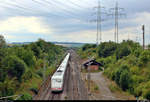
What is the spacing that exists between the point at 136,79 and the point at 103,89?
210 inches

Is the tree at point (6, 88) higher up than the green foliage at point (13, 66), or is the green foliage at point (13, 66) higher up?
the green foliage at point (13, 66)

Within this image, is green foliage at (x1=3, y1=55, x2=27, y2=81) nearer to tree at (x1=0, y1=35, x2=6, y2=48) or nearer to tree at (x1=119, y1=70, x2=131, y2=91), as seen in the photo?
tree at (x1=0, y1=35, x2=6, y2=48)

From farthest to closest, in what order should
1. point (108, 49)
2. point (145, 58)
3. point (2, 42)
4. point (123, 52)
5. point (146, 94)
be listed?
point (108, 49)
point (123, 52)
point (145, 58)
point (2, 42)
point (146, 94)

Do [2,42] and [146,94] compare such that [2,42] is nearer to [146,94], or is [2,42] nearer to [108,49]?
[146,94]

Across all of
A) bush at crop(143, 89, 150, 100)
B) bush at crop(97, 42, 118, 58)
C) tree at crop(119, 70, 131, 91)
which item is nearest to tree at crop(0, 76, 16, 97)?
tree at crop(119, 70, 131, 91)

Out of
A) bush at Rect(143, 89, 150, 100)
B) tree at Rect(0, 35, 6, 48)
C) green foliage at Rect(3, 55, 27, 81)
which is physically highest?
tree at Rect(0, 35, 6, 48)

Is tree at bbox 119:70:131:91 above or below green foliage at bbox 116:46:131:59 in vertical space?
below

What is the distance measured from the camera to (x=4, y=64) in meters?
26.0

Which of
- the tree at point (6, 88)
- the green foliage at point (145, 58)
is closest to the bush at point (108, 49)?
the green foliage at point (145, 58)

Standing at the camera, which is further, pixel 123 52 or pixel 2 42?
pixel 123 52

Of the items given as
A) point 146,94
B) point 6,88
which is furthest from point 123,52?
point 6,88

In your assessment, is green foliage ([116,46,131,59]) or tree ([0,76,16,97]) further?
green foliage ([116,46,131,59])

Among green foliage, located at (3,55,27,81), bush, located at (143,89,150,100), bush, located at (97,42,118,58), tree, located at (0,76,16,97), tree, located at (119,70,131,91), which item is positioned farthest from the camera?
bush, located at (97,42,118,58)

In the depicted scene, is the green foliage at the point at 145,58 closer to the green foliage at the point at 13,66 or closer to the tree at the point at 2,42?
the green foliage at the point at 13,66
